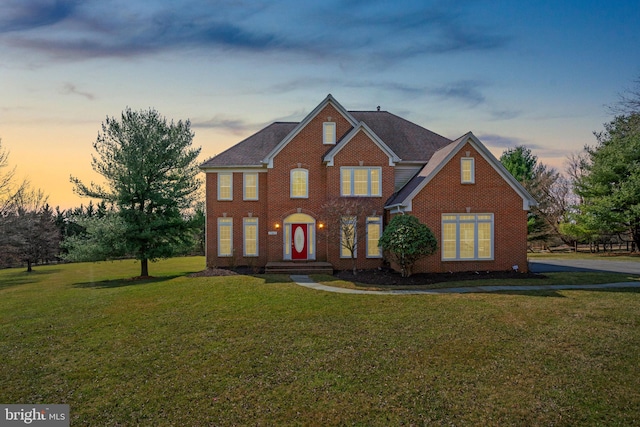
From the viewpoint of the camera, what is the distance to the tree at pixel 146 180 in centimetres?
2152

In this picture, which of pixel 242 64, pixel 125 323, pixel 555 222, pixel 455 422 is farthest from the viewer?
pixel 555 222

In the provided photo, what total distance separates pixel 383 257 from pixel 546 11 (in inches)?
530

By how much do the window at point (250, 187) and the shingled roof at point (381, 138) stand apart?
81 cm

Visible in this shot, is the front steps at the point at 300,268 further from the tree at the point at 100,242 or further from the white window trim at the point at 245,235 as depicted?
the tree at the point at 100,242

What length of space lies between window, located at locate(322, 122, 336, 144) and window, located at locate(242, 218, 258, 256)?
652 cm

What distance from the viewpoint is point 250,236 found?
22.9m

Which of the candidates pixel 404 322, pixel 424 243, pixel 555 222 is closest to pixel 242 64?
pixel 424 243

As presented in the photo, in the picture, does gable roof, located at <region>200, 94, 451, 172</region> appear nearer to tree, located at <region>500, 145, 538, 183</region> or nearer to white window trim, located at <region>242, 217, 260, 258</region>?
white window trim, located at <region>242, 217, 260, 258</region>

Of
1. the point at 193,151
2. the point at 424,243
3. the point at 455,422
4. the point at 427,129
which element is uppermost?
the point at 427,129

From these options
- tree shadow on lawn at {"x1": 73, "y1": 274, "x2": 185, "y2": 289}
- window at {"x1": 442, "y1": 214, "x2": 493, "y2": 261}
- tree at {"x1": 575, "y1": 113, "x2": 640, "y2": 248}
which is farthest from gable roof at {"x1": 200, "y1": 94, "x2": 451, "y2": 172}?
tree at {"x1": 575, "y1": 113, "x2": 640, "y2": 248}

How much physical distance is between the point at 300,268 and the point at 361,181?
597 centimetres

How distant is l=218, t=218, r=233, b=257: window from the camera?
Result: 74.7ft

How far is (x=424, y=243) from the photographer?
651 inches

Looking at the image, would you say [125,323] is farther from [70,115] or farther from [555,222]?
[555,222]
